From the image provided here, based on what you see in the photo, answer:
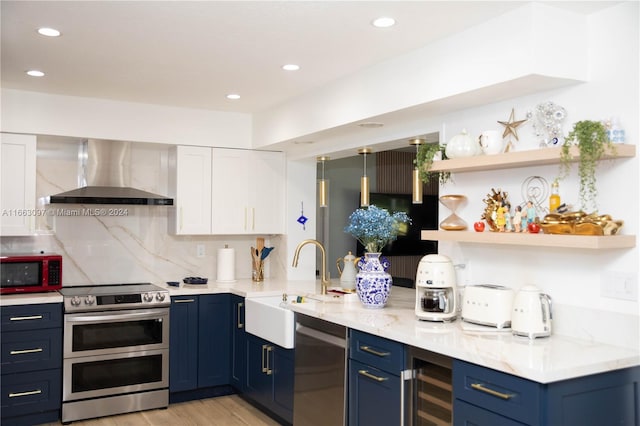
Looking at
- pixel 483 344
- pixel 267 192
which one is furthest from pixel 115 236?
pixel 483 344

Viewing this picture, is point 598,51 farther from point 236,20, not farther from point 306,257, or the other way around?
point 306,257

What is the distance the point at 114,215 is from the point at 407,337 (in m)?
3.13

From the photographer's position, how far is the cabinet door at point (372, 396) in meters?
2.93

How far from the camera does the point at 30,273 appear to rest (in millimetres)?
4258

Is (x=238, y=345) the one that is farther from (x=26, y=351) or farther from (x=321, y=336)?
(x=26, y=351)

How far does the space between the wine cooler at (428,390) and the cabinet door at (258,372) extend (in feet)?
4.99

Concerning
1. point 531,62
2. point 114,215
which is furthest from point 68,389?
point 531,62

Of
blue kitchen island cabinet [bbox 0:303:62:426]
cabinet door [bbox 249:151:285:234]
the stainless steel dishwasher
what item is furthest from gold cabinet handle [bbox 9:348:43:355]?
cabinet door [bbox 249:151:285:234]

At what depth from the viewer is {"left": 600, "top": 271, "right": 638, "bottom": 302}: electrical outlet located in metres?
2.49

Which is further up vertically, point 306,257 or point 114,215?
point 114,215

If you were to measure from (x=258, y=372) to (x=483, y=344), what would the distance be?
2.18 meters

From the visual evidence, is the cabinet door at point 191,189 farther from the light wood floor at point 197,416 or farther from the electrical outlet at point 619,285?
the electrical outlet at point 619,285

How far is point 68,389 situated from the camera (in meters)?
4.17

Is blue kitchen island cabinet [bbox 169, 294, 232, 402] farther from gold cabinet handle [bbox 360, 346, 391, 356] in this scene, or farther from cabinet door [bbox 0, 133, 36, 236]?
gold cabinet handle [bbox 360, 346, 391, 356]
